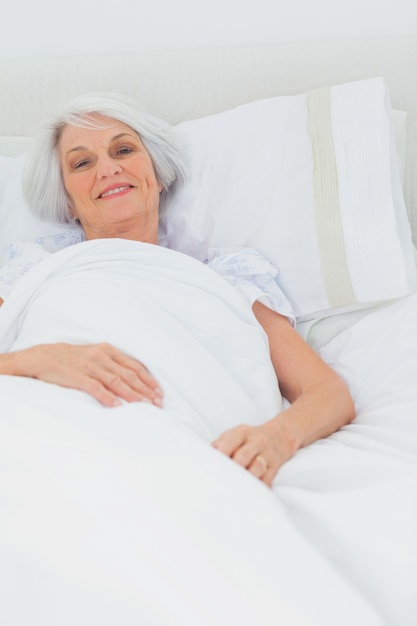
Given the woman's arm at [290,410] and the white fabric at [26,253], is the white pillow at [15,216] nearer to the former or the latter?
the white fabric at [26,253]

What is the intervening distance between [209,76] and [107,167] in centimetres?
43

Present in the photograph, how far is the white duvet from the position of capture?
0.79 meters

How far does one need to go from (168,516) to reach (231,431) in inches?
8.9

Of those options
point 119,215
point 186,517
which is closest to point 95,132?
point 119,215

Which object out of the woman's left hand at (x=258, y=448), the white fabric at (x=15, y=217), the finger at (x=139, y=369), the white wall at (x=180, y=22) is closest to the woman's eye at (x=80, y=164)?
the white fabric at (x=15, y=217)

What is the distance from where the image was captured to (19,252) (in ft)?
5.18

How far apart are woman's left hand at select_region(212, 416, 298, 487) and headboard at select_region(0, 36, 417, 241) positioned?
0.86 metres

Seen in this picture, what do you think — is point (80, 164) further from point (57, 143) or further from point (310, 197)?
point (310, 197)

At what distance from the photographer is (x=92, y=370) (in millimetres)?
1112

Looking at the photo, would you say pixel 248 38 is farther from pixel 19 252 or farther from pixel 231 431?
pixel 231 431

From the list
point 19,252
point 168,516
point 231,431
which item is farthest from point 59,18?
point 168,516

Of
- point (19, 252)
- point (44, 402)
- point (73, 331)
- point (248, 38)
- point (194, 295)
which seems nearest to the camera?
point (44, 402)

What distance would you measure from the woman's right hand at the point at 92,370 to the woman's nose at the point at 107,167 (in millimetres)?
460

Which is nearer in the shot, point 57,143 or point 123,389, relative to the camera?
point 123,389
